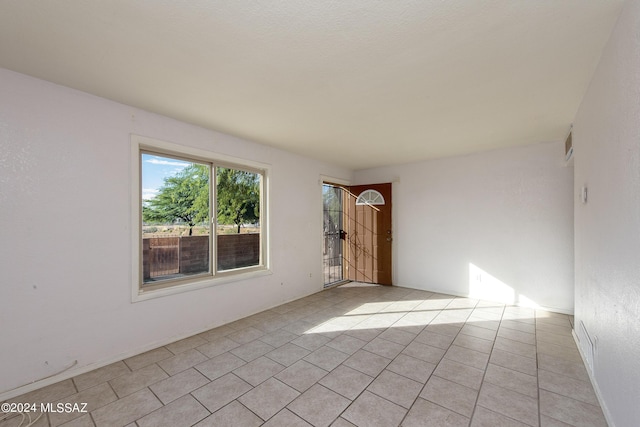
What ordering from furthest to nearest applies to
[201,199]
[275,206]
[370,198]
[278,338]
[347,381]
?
[370,198]
[275,206]
[201,199]
[278,338]
[347,381]

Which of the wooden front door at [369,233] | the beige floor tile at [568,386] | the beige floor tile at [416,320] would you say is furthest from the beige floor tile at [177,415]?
the wooden front door at [369,233]

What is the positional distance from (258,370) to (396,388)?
121 cm

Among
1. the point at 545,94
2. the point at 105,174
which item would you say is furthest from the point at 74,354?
the point at 545,94

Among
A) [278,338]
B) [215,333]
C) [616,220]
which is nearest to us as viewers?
[616,220]

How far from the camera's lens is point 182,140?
10.2ft

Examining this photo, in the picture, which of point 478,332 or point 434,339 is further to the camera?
point 478,332

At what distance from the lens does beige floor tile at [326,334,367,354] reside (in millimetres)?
2799

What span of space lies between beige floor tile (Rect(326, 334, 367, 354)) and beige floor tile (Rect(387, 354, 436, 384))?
431 millimetres

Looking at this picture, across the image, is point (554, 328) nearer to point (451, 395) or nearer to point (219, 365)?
point (451, 395)

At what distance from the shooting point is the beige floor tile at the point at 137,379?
213cm

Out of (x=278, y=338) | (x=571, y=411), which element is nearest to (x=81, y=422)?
(x=278, y=338)

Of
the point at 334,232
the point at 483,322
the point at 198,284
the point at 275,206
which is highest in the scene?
the point at 275,206

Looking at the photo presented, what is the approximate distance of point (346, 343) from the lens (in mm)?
2936

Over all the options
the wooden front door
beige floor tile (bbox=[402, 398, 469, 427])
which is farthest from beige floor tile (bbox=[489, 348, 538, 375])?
the wooden front door
